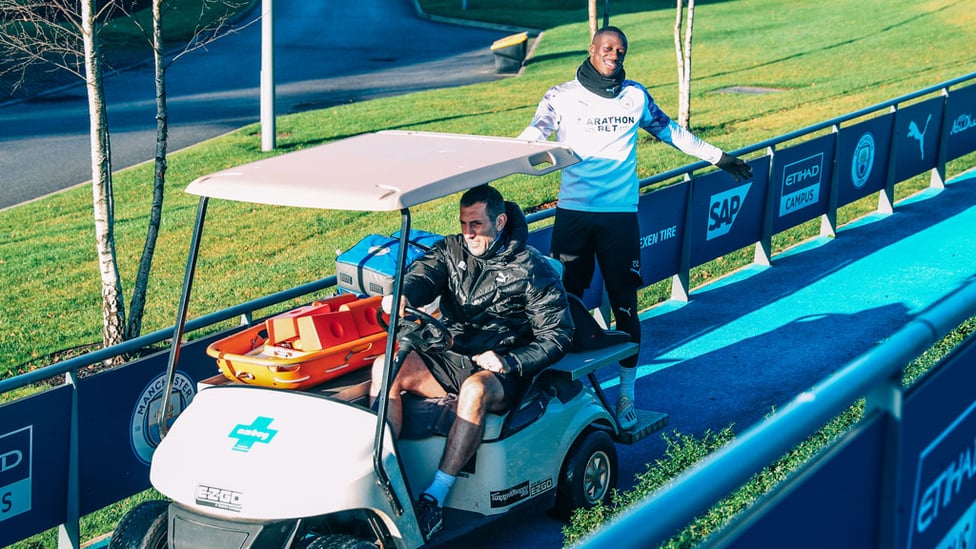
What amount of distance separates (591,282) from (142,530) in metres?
4.65

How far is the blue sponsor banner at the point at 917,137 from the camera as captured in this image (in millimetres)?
13492

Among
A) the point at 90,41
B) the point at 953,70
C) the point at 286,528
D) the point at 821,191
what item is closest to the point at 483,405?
the point at 286,528

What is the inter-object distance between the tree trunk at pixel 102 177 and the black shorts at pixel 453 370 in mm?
4263

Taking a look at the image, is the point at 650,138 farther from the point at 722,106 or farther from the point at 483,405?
the point at 483,405

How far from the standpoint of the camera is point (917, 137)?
45.4 feet

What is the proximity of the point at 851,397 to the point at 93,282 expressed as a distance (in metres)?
11.1

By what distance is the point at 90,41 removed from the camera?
885 cm

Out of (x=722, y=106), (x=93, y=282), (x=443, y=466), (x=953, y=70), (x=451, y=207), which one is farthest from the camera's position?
(x=953, y=70)

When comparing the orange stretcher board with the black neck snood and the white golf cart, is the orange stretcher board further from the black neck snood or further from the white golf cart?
the black neck snood

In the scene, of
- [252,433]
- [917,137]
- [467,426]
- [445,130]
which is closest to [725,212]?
[917,137]

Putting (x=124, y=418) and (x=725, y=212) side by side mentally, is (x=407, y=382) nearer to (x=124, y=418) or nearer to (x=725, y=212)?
(x=124, y=418)

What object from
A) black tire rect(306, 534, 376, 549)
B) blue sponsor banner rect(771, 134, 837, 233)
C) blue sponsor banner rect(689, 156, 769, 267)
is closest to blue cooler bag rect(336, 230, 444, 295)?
black tire rect(306, 534, 376, 549)

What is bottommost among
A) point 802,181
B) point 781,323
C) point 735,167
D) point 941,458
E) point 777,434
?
point 781,323

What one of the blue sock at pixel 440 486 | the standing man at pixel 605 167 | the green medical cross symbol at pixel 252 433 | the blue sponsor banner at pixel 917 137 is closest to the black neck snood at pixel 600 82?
the standing man at pixel 605 167
